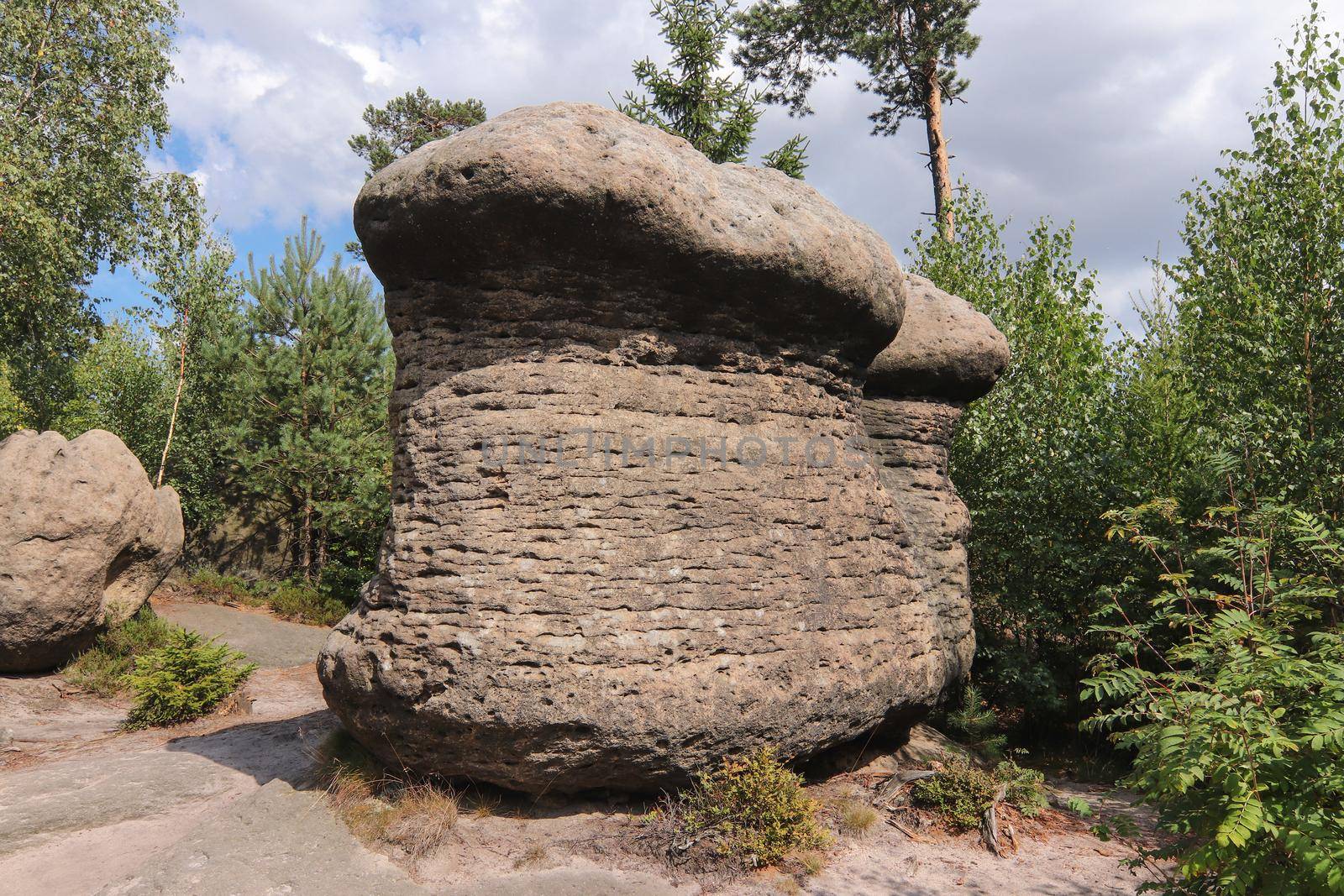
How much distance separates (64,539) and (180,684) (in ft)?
9.07

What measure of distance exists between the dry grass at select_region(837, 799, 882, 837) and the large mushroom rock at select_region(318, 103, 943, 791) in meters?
0.56

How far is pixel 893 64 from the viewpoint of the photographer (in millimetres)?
17000

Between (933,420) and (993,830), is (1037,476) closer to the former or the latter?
(933,420)

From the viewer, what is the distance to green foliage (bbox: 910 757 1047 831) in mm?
6234

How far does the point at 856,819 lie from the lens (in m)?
6.11

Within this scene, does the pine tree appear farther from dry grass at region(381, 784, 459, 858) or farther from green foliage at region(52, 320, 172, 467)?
dry grass at region(381, 784, 459, 858)

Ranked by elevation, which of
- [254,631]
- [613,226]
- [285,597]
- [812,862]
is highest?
[613,226]

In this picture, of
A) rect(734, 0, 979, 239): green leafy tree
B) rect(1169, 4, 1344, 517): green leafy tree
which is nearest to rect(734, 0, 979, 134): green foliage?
rect(734, 0, 979, 239): green leafy tree

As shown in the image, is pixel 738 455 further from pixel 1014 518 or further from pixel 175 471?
pixel 175 471

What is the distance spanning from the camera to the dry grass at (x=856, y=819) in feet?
19.9

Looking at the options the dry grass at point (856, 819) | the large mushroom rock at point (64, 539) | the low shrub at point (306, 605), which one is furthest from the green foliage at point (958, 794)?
the low shrub at point (306, 605)

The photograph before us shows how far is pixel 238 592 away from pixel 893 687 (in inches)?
557

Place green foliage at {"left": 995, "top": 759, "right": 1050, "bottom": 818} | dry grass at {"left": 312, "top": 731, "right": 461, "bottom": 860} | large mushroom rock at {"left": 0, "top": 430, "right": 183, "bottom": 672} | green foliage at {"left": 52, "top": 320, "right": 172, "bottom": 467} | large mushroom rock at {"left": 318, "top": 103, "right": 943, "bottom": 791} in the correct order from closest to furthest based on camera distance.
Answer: dry grass at {"left": 312, "top": 731, "right": 461, "bottom": 860} → large mushroom rock at {"left": 318, "top": 103, "right": 943, "bottom": 791} → green foliage at {"left": 995, "top": 759, "right": 1050, "bottom": 818} → large mushroom rock at {"left": 0, "top": 430, "right": 183, "bottom": 672} → green foliage at {"left": 52, "top": 320, "right": 172, "bottom": 467}

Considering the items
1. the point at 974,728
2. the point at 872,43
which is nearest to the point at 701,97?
the point at 872,43
